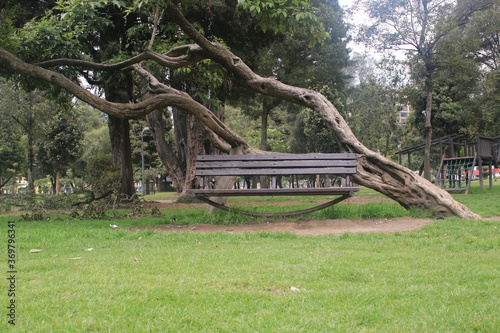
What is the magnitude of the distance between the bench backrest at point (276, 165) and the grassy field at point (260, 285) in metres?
2.58

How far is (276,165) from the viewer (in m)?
8.51

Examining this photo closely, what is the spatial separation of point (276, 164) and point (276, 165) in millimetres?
22

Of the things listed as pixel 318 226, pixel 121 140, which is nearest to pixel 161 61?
pixel 318 226

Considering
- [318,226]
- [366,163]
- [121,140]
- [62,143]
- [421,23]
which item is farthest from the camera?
[62,143]

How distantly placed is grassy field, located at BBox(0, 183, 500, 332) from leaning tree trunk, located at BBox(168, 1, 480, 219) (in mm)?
2285

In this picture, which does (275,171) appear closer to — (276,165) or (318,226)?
(276,165)

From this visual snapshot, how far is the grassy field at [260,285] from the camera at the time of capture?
8.71 feet

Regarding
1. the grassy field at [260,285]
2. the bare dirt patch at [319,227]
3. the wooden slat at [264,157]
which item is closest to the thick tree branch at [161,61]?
the wooden slat at [264,157]

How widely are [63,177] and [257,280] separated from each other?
52.1 m

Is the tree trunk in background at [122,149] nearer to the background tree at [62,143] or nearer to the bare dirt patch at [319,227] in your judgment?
the bare dirt patch at [319,227]

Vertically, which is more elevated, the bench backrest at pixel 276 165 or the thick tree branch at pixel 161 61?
the thick tree branch at pixel 161 61

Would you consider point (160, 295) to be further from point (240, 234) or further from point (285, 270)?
point (240, 234)

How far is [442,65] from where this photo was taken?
19.3 metres

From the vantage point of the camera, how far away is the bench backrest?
8312mm
